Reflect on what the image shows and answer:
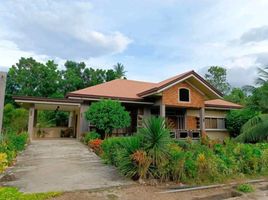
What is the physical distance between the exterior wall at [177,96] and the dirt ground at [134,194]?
11.5m

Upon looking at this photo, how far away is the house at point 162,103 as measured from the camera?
17250 millimetres

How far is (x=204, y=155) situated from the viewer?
7805 mm

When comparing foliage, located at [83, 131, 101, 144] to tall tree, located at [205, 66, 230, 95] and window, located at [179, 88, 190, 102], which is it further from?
tall tree, located at [205, 66, 230, 95]

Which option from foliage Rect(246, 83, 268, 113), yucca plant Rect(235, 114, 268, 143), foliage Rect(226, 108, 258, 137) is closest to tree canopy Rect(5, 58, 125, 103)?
foliage Rect(226, 108, 258, 137)

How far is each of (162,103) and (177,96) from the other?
5.21 ft

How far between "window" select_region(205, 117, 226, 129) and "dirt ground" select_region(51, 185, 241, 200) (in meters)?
16.0

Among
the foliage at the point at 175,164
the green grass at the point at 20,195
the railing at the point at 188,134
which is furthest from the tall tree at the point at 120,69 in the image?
the green grass at the point at 20,195

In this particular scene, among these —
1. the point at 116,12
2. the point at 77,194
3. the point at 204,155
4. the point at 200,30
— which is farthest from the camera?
A: the point at 200,30

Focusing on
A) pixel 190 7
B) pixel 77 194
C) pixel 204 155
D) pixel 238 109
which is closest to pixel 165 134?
pixel 204 155

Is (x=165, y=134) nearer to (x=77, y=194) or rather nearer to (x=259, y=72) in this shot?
(x=77, y=194)

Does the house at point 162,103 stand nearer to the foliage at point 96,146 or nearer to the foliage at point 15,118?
the foliage at point 15,118

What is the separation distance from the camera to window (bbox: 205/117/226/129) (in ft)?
73.0

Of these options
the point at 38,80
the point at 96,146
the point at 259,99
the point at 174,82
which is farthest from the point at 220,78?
the point at 96,146

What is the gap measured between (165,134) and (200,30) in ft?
32.6
